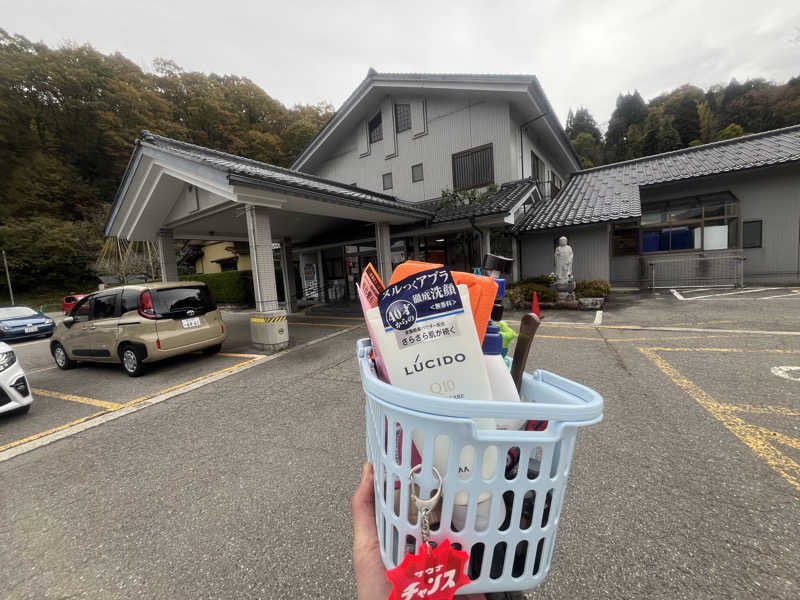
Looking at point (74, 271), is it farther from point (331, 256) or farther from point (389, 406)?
point (389, 406)

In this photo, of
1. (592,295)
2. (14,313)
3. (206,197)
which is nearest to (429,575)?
(206,197)

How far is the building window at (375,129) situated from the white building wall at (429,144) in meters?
0.21

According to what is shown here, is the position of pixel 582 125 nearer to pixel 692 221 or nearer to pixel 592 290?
pixel 692 221

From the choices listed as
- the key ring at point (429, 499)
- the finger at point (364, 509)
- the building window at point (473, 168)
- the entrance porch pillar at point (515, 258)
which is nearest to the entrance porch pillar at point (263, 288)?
the finger at point (364, 509)

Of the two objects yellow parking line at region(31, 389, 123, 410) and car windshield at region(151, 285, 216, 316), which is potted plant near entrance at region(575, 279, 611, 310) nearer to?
car windshield at region(151, 285, 216, 316)

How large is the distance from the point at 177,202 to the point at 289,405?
24.1 ft

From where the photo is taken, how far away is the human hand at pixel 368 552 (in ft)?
2.51

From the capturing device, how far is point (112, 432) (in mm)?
3320

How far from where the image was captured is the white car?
3514mm

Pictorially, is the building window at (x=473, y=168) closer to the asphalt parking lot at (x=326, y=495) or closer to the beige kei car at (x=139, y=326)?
the asphalt parking lot at (x=326, y=495)

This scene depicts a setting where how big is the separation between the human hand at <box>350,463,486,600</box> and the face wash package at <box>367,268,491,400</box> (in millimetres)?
446

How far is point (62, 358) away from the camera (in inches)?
238

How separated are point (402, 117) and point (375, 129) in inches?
53.5

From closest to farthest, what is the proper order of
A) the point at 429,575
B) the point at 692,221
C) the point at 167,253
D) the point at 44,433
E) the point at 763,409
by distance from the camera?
the point at 429,575 < the point at 763,409 < the point at 44,433 < the point at 167,253 < the point at 692,221
